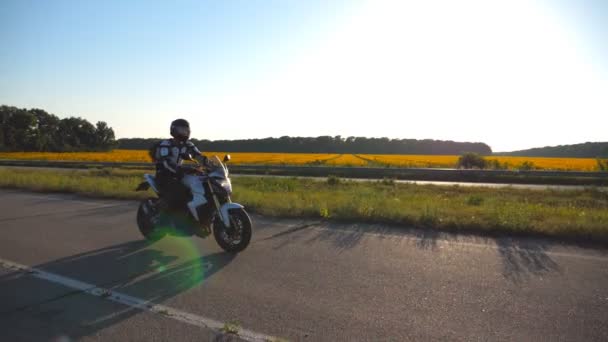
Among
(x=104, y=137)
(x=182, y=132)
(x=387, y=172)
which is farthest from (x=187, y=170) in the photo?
(x=104, y=137)

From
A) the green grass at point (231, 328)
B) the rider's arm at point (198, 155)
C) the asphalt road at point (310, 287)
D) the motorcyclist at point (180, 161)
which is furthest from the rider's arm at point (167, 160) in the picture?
the green grass at point (231, 328)

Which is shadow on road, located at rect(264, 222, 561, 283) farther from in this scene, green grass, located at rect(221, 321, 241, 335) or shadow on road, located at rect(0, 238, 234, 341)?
green grass, located at rect(221, 321, 241, 335)

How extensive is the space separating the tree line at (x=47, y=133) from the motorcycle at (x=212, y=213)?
62520 mm

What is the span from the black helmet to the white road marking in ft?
7.79

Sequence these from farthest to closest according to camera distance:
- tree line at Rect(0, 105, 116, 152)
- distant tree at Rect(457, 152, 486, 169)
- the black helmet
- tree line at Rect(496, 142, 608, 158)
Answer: tree line at Rect(0, 105, 116, 152) → tree line at Rect(496, 142, 608, 158) → distant tree at Rect(457, 152, 486, 169) → the black helmet

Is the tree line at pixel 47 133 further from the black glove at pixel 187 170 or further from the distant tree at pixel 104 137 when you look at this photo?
the black glove at pixel 187 170

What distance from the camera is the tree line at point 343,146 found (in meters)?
60.5

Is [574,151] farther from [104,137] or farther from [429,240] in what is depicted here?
[104,137]

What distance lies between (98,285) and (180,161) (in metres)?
2.25

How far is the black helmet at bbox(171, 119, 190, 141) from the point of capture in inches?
222

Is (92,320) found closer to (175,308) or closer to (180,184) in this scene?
(175,308)

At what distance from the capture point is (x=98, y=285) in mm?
4039

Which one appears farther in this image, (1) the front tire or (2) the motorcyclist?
(2) the motorcyclist

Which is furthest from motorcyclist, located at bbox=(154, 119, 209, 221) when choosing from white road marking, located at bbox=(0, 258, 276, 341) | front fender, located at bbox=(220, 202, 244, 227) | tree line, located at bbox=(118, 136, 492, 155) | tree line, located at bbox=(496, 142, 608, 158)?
tree line, located at bbox=(496, 142, 608, 158)
